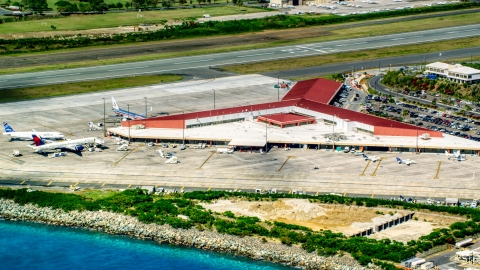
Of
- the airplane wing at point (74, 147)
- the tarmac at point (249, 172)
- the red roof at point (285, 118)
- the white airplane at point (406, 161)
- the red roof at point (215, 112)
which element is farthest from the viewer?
the red roof at point (285, 118)

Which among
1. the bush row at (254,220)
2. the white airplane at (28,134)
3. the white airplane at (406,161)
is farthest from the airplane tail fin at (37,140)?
the white airplane at (406,161)

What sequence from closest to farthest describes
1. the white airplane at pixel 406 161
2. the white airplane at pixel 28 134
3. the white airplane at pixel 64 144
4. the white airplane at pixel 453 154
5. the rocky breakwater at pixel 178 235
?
the rocky breakwater at pixel 178 235 → the white airplane at pixel 406 161 → the white airplane at pixel 453 154 → the white airplane at pixel 64 144 → the white airplane at pixel 28 134

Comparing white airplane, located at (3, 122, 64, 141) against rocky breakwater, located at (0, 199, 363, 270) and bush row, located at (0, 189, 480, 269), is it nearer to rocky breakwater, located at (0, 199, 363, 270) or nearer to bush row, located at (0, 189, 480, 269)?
bush row, located at (0, 189, 480, 269)

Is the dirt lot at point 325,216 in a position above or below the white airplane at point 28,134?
below

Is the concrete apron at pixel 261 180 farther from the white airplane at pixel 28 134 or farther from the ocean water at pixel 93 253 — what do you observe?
the ocean water at pixel 93 253

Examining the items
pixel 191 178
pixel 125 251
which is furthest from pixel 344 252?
pixel 191 178

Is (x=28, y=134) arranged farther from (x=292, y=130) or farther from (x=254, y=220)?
(x=254, y=220)

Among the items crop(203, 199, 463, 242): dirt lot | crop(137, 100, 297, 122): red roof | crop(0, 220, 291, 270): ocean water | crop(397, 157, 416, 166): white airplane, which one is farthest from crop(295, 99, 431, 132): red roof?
crop(0, 220, 291, 270): ocean water
